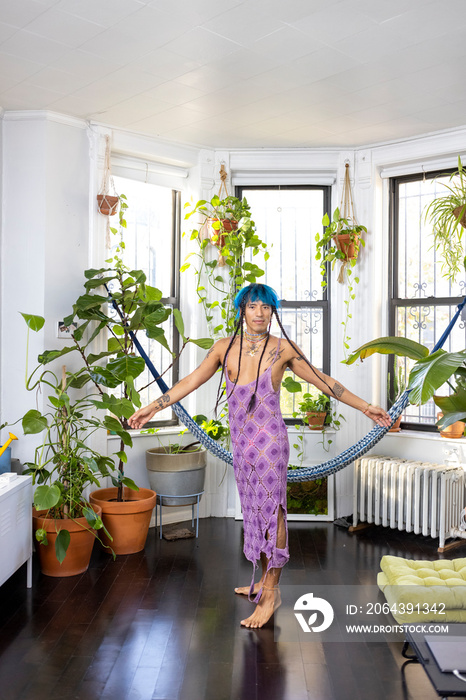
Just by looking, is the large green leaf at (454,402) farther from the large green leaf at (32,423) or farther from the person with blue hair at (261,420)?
the large green leaf at (32,423)

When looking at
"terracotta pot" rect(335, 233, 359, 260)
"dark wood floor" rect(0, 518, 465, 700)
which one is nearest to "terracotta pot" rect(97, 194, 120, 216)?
"terracotta pot" rect(335, 233, 359, 260)

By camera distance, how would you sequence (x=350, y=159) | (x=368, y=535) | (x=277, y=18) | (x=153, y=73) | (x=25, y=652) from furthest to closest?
(x=350, y=159) → (x=368, y=535) → (x=153, y=73) → (x=277, y=18) → (x=25, y=652)

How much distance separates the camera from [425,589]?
2.93 m

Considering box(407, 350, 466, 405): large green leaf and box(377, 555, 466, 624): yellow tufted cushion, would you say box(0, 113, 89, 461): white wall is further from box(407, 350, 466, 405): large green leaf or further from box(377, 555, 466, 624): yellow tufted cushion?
box(407, 350, 466, 405): large green leaf

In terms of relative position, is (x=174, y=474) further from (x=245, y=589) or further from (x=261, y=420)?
(x=261, y=420)

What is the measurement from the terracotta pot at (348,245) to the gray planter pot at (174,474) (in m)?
1.91

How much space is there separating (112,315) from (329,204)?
204cm

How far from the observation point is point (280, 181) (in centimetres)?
536

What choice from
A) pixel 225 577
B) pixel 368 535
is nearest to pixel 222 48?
pixel 225 577

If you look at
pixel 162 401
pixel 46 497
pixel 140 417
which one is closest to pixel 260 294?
pixel 162 401

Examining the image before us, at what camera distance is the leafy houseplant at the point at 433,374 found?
2.53m

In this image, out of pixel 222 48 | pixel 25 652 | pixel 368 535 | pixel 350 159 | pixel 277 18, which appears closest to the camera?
pixel 25 652

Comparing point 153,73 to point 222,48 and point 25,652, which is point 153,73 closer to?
point 222,48

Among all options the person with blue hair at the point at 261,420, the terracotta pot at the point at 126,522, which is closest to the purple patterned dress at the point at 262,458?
the person with blue hair at the point at 261,420
